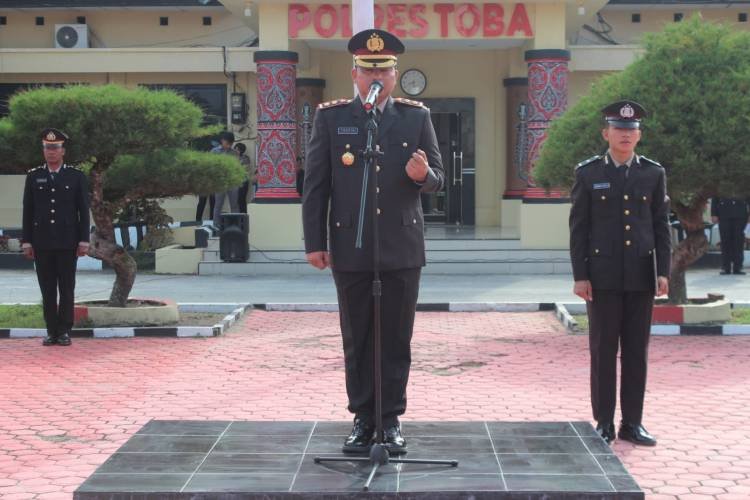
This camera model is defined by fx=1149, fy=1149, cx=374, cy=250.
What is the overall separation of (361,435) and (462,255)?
1256cm

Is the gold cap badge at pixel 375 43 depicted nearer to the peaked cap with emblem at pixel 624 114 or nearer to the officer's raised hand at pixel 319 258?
the officer's raised hand at pixel 319 258

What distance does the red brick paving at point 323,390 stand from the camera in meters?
6.59

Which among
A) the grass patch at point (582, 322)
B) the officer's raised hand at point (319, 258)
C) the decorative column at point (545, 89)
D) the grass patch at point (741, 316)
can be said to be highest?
the decorative column at point (545, 89)

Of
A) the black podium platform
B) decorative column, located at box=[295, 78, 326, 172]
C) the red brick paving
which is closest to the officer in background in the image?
the red brick paving

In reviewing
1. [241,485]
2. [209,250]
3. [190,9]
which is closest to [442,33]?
[209,250]

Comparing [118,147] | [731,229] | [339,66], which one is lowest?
[731,229]

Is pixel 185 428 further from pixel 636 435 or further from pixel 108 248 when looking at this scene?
pixel 108 248

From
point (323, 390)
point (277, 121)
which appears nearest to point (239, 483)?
point (323, 390)

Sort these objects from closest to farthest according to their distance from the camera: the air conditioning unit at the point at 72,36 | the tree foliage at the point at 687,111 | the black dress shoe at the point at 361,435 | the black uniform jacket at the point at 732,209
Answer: the black dress shoe at the point at 361,435 < the tree foliage at the point at 687,111 < the black uniform jacket at the point at 732,209 < the air conditioning unit at the point at 72,36

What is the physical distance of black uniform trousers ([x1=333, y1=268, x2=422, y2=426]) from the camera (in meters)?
6.12

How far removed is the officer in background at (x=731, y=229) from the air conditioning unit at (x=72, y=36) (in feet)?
45.2

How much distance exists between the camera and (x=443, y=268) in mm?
18328

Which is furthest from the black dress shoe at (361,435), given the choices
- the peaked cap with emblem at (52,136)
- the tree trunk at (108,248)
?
the tree trunk at (108,248)

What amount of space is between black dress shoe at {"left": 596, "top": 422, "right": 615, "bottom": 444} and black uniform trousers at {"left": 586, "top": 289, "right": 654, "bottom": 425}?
31mm
